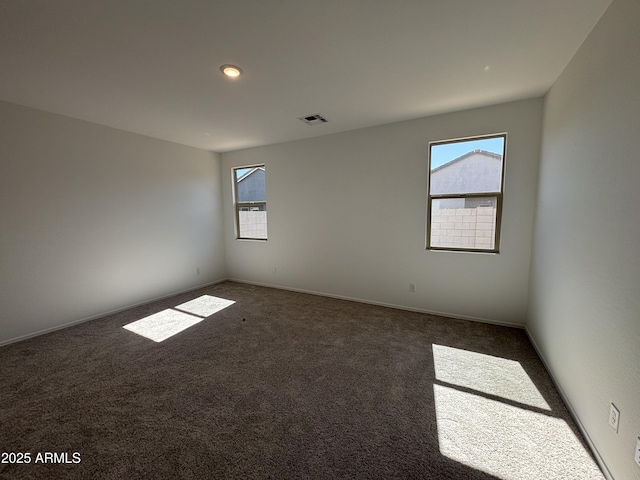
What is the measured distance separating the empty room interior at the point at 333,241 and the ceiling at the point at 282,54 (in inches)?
0.8

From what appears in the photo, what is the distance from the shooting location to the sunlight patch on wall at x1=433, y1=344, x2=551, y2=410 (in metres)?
1.91

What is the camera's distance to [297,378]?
212 centimetres

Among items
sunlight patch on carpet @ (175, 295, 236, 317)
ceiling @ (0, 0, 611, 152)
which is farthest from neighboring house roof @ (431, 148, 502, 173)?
sunlight patch on carpet @ (175, 295, 236, 317)

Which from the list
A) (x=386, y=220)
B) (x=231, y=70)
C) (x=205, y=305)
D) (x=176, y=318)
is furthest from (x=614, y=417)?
(x=205, y=305)

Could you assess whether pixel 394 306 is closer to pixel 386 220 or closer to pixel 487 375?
pixel 386 220

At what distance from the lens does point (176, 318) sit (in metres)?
3.34

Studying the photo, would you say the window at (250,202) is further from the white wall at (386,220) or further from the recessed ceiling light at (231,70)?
the recessed ceiling light at (231,70)

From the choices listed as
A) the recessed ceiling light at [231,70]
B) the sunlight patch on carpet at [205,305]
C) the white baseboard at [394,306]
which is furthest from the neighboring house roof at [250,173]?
the recessed ceiling light at [231,70]

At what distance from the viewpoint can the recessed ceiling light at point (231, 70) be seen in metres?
2.03

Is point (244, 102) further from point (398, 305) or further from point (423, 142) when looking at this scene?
point (398, 305)

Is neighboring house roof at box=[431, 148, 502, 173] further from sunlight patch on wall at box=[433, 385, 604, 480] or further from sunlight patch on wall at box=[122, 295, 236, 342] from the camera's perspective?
sunlight patch on wall at box=[122, 295, 236, 342]

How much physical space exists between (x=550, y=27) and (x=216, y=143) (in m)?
4.18

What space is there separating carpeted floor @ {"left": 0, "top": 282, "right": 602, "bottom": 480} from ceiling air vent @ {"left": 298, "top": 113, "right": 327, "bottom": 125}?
8.49 feet

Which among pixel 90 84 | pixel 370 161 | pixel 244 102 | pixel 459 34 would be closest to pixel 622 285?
pixel 459 34
